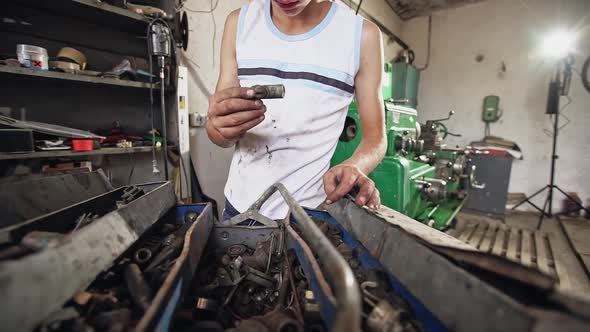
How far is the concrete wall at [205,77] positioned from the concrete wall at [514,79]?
143 inches

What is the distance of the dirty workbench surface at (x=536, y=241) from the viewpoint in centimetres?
200

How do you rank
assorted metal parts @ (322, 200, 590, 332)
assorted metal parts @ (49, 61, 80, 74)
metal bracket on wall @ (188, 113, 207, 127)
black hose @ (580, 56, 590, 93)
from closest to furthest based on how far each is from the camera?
assorted metal parts @ (322, 200, 590, 332), assorted metal parts @ (49, 61, 80, 74), metal bracket on wall @ (188, 113, 207, 127), black hose @ (580, 56, 590, 93)

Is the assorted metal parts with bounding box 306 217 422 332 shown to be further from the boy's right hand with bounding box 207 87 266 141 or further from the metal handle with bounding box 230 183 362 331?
the boy's right hand with bounding box 207 87 266 141

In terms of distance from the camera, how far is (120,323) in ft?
1.04

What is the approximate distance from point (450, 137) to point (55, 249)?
4970 millimetres

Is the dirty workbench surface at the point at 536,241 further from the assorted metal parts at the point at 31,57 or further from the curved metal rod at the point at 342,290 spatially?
the assorted metal parts at the point at 31,57

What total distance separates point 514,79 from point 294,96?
4.30m

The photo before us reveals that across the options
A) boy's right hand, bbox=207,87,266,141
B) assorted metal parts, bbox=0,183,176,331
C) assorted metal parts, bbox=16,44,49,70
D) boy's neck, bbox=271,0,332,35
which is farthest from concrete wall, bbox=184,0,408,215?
assorted metal parts, bbox=0,183,176,331

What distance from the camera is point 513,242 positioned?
2.54 metres

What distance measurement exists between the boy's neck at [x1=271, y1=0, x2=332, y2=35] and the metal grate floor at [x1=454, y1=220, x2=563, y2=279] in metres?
2.31

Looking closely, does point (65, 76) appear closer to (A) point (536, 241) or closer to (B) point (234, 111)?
(B) point (234, 111)

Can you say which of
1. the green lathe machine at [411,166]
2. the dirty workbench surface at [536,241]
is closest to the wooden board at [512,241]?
the dirty workbench surface at [536,241]

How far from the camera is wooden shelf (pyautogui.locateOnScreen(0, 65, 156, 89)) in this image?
1052 mm

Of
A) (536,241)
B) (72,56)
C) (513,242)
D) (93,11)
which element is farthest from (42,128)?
(536,241)
